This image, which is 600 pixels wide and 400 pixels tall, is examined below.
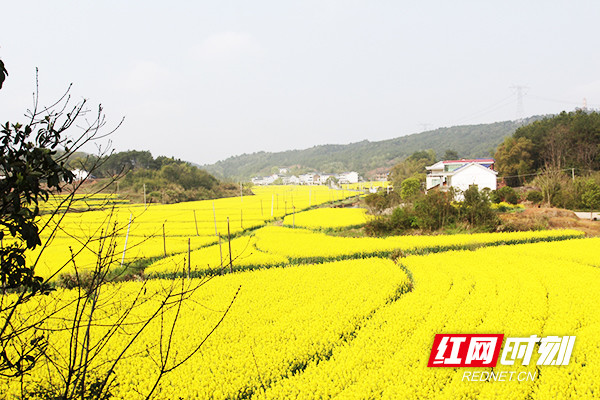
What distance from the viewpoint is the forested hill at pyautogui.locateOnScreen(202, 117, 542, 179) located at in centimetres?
12875

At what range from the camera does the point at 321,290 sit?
9.46 m

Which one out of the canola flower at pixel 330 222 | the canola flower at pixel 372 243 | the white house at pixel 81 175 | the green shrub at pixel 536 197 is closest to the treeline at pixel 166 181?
the canola flower at pixel 330 222

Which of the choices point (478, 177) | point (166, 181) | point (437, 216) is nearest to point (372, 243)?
point (437, 216)

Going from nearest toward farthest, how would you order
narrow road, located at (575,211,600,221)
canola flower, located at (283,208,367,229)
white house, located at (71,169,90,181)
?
white house, located at (71,169,90,181), canola flower, located at (283,208,367,229), narrow road, located at (575,211,600,221)

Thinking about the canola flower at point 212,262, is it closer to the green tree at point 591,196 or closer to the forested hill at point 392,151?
the green tree at point 591,196

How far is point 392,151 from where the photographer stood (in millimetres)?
150500

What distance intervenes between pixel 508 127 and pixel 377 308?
16169 cm

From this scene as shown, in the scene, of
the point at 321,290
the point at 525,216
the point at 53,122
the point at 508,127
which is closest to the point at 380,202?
the point at 525,216

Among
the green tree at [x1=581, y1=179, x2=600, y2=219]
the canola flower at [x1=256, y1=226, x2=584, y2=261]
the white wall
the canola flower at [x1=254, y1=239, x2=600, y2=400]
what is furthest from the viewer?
the white wall

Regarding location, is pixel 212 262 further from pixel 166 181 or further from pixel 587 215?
pixel 166 181

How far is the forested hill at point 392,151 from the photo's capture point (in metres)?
129

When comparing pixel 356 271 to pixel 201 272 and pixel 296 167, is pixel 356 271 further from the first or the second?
pixel 296 167

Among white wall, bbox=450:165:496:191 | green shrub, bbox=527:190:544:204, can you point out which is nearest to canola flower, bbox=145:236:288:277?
green shrub, bbox=527:190:544:204

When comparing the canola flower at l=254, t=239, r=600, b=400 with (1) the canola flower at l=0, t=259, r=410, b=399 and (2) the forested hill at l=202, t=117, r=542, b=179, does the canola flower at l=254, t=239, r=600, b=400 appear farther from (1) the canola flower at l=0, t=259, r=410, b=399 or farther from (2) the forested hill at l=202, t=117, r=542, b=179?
(2) the forested hill at l=202, t=117, r=542, b=179
